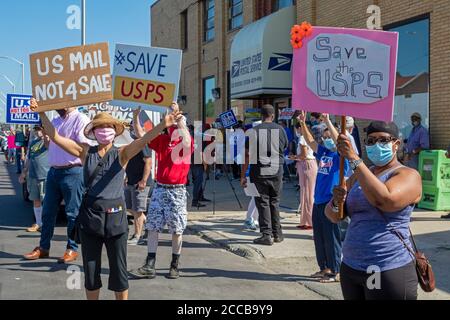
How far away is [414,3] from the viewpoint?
11852 mm

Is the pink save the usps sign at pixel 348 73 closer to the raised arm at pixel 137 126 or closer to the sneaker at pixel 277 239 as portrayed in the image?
the raised arm at pixel 137 126

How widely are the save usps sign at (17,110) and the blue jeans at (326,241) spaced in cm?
1127

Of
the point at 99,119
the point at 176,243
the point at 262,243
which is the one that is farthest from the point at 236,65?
the point at 99,119

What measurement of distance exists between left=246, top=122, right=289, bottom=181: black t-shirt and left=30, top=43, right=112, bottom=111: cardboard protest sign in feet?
9.55

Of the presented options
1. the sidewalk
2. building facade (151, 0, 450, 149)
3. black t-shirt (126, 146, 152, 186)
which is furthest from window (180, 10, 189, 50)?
black t-shirt (126, 146, 152, 186)

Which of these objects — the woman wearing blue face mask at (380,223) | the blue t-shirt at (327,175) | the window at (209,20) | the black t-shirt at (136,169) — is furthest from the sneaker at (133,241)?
the window at (209,20)

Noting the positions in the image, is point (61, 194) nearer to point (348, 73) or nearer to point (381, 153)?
point (348, 73)

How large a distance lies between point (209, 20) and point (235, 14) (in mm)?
2949

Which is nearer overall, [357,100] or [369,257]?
[369,257]

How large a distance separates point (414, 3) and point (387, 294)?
33.4 ft

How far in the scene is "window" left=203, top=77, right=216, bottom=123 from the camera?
2372 centimetres

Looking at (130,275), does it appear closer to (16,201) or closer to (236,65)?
(16,201)

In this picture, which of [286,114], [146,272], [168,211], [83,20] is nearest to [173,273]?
[146,272]

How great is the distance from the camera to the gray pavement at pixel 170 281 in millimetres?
5535
